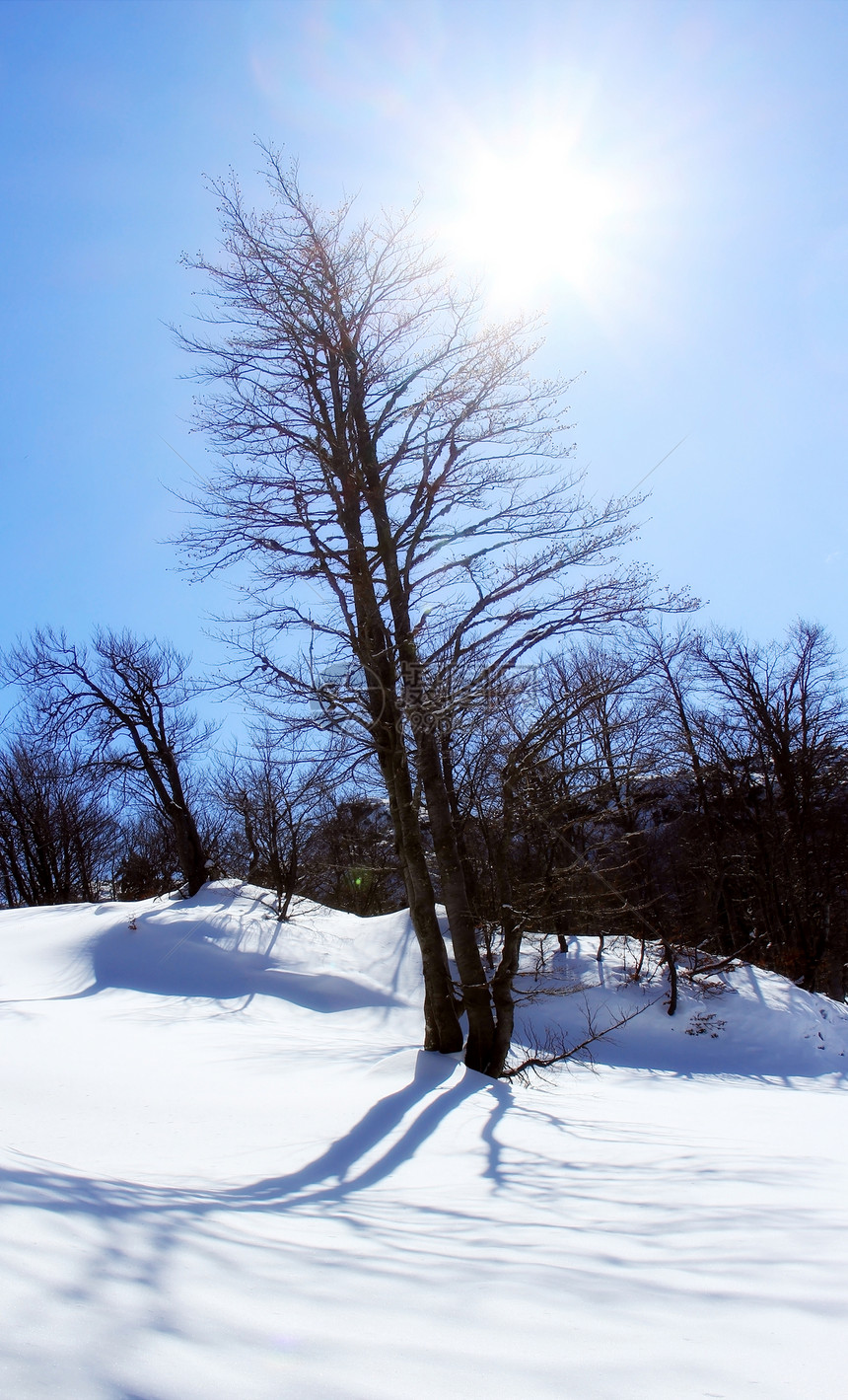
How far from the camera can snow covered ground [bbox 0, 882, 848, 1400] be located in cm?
154

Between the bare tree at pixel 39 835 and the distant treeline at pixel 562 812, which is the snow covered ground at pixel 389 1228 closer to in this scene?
the distant treeline at pixel 562 812

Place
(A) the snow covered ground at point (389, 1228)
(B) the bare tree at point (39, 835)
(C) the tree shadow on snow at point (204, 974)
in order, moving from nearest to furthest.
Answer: (A) the snow covered ground at point (389, 1228) < (C) the tree shadow on snow at point (204, 974) < (B) the bare tree at point (39, 835)

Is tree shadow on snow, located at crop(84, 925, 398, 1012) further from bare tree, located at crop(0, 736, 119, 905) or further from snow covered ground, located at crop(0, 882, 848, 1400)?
bare tree, located at crop(0, 736, 119, 905)

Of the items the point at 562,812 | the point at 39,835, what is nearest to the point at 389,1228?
the point at 562,812

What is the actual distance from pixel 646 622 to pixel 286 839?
12626 millimetres

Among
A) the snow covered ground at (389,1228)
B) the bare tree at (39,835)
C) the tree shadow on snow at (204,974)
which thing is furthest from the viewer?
the bare tree at (39,835)

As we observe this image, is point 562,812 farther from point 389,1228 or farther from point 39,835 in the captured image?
point 39,835

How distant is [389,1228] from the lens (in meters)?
2.80

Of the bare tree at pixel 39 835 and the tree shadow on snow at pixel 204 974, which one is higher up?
the bare tree at pixel 39 835

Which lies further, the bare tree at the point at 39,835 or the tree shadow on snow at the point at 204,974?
the bare tree at the point at 39,835

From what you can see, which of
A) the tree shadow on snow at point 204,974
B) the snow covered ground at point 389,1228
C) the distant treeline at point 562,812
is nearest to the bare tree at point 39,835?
the distant treeline at point 562,812

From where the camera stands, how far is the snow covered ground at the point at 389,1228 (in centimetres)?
154

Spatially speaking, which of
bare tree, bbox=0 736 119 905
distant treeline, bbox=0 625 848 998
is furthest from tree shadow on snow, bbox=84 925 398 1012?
bare tree, bbox=0 736 119 905

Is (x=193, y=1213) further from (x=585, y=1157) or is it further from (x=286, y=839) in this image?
(x=286, y=839)
